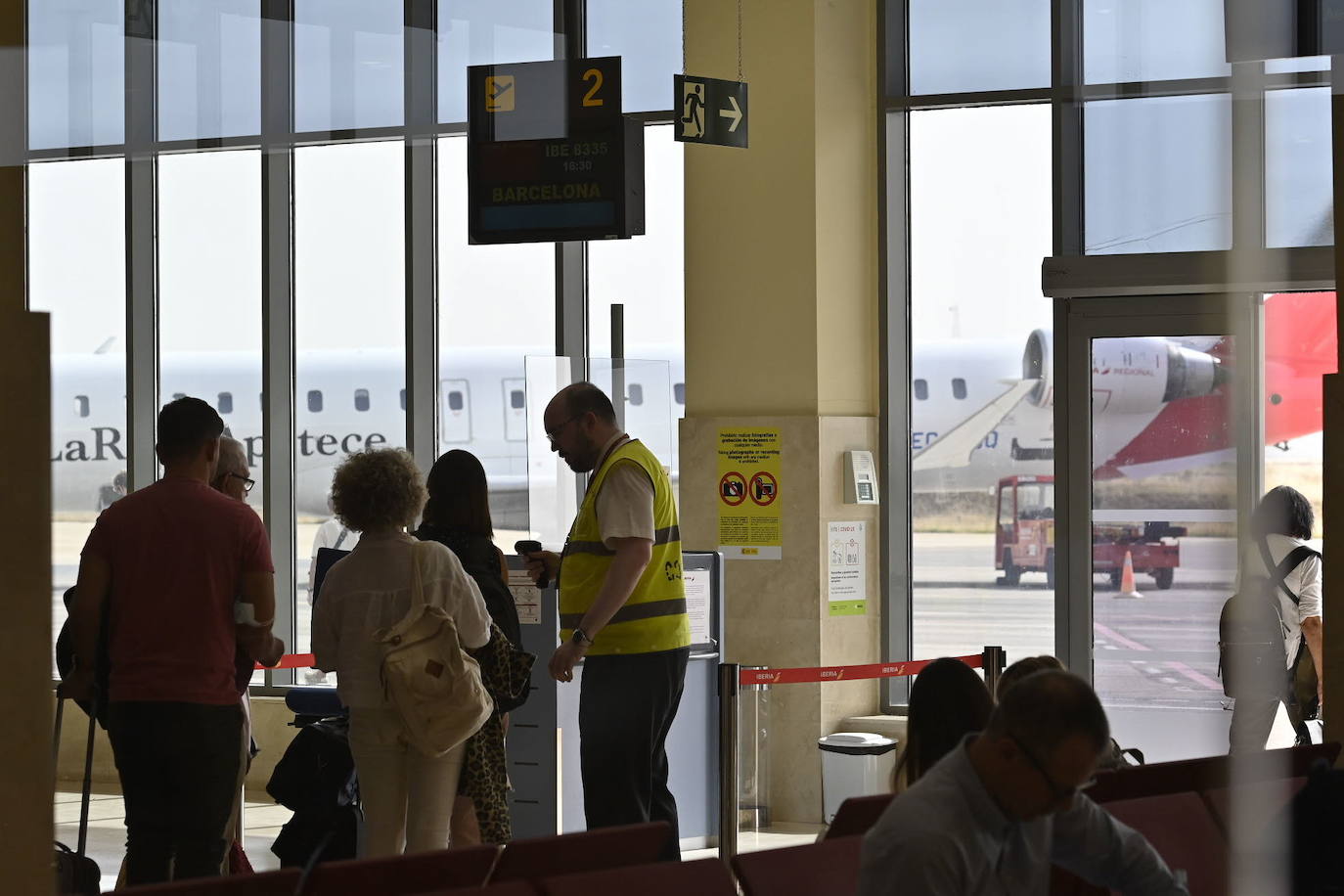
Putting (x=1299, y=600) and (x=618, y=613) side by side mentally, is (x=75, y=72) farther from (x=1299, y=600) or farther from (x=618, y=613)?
(x=1299, y=600)

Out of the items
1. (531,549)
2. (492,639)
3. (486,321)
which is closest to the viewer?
(492,639)

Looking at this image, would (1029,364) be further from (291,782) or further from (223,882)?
(223,882)

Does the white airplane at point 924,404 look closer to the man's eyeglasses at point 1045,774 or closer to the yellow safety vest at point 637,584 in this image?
the yellow safety vest at point 637,584

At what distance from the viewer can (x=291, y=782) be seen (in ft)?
15.8

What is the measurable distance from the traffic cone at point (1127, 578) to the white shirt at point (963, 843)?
4.90m

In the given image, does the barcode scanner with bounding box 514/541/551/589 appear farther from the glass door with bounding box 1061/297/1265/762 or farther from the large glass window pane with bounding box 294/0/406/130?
the large glass window pane with bounding box 294/0/406/130

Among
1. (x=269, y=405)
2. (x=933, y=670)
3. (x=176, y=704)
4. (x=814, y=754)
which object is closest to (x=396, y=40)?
(x=269, y=405)

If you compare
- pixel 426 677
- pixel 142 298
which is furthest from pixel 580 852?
pixel 142 298

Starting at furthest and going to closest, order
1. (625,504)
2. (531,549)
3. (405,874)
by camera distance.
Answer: (531,549)
(625,504)
(405,874)

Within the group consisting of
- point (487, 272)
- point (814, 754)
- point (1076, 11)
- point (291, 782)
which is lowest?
point (814, 754)

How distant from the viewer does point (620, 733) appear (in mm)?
4727

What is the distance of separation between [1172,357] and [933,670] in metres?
4.18

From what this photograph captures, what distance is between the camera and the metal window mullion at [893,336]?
847cm

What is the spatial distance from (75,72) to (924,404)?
4497mm
